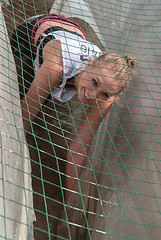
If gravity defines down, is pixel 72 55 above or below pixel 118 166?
above

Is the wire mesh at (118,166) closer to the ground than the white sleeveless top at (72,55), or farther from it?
closer to the ground

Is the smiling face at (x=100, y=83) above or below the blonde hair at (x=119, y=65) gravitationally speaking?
below

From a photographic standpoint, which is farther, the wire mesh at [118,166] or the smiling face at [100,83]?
the smiling face at [100,83]

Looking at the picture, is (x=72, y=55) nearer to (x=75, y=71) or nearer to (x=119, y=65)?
(x=75, y=71)

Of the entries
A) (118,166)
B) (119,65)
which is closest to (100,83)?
(119,65)

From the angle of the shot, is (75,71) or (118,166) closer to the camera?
(118,166)

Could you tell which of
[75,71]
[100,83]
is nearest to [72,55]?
[75,71]

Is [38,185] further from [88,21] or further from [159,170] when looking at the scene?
[88,21]

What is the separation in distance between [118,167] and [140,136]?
0.48 feet

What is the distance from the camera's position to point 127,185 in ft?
3.15

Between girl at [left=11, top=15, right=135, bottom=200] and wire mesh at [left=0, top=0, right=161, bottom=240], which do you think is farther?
girl at [left=11, top=15, right=135, bottom=200]

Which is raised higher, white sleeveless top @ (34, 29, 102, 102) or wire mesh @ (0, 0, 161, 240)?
white sleeveless top @ (34, 29, 102, 102)

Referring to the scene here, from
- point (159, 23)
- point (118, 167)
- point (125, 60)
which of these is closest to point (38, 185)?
point (118, 167)

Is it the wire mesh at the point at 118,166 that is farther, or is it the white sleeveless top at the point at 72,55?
the white sleeveless top at the point at 72,55
